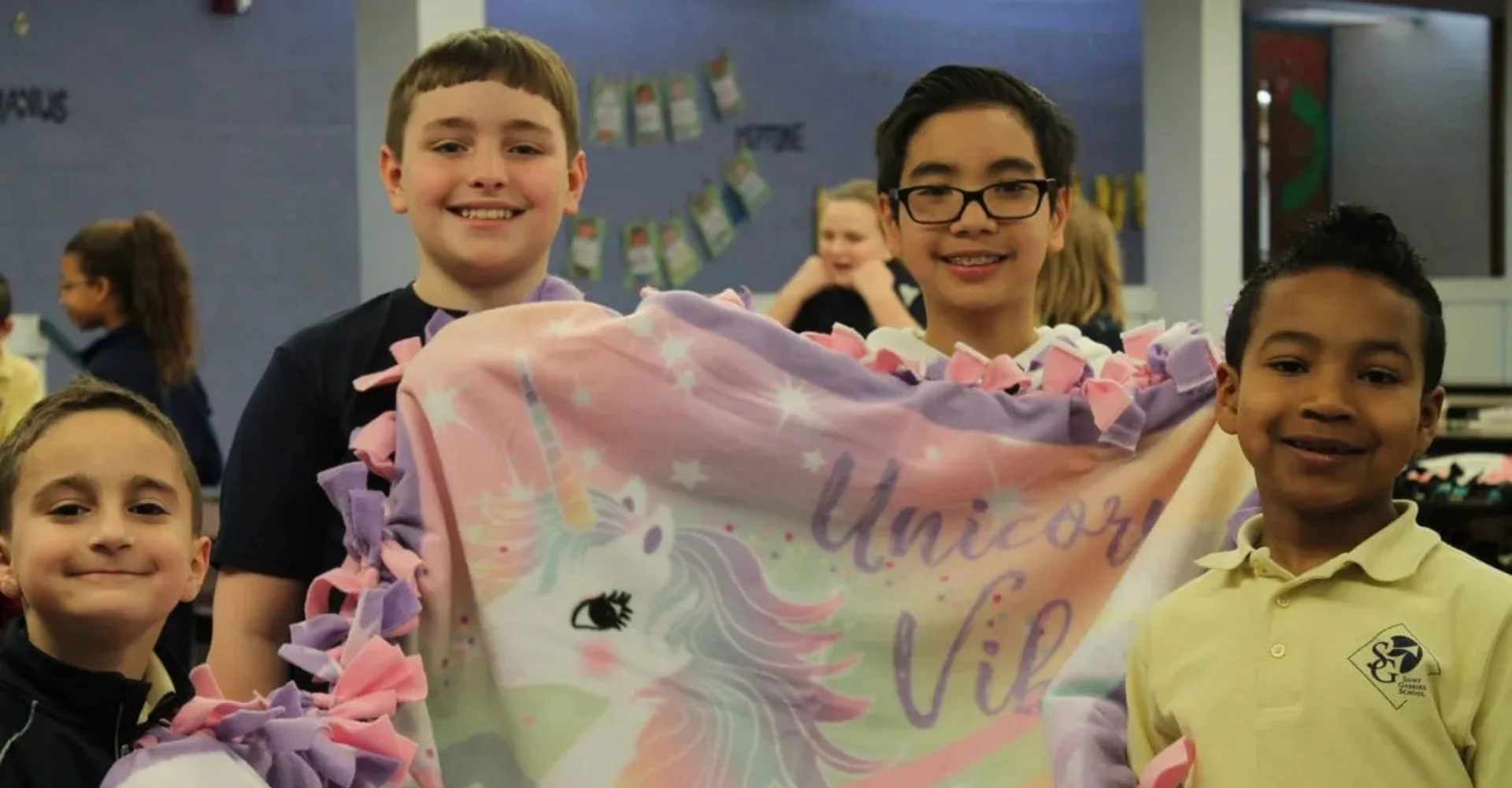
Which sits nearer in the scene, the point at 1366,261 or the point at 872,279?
the point at 1366,261

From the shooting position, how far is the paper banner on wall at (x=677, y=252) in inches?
272

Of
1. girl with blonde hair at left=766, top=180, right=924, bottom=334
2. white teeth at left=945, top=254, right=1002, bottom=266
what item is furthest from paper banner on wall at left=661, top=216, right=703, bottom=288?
white teeth at left=945, top=254, right=1002, bottom=266

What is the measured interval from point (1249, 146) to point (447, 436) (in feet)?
24.2

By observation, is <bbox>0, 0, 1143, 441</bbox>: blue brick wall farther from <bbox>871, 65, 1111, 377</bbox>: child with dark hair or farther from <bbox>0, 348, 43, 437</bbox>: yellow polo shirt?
<bbox>871, 65, 1111, 377</bbox>: child with dark hair

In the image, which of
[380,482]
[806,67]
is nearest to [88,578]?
[380,482]

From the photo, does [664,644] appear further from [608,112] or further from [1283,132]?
[1283,132]

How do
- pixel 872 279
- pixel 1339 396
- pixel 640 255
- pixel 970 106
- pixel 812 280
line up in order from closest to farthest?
pixel 1339 396
pixel 970 106
pixel 872 279
pixel 812 280
pixel 640 255

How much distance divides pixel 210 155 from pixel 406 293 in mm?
4279

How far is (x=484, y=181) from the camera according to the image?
1890mm

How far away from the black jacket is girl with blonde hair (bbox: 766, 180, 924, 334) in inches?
110

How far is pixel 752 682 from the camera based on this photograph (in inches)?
73.5

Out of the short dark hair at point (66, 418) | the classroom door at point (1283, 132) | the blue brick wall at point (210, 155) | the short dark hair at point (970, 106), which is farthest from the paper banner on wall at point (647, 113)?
the short dark hair at point (66, 418)

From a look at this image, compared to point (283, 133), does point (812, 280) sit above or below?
below

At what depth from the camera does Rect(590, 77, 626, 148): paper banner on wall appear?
6730 millimetres
